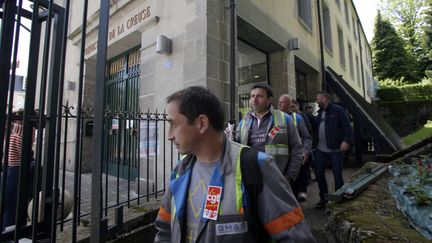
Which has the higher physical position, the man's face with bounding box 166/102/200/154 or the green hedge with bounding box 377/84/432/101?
the green hedge with bounding box 377/84/432/101

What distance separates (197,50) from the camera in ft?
14.9

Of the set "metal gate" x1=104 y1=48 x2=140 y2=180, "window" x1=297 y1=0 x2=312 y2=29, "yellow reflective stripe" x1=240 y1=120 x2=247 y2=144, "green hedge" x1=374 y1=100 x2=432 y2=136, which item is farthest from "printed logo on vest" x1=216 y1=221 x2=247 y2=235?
"green hedge" x1=374 y1=100 x2=432 y2=136

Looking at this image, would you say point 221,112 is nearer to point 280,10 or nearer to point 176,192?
point 176,192

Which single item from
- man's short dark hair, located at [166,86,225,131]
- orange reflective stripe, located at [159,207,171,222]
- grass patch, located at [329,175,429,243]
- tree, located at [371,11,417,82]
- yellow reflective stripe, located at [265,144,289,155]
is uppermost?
tree, located at [371,11,417,82]

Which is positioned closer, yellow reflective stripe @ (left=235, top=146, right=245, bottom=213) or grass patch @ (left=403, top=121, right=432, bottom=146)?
yellow reflective stripe @ (left=235, top=146, right=245, bottom=213)

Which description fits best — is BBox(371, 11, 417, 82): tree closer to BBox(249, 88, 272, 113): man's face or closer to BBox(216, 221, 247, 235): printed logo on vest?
BBox(249, 88, 272, 113): man's face

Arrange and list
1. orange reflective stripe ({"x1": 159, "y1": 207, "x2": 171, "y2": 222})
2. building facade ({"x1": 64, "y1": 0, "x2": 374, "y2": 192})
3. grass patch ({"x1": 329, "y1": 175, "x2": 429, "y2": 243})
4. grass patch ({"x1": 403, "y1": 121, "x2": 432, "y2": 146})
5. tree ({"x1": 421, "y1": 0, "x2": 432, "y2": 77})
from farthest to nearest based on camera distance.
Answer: tree ({"x1": 421, "y1": 0, "x2": 432, "y2": 77}) → grass patch ({"x1": 403, "y1": 121, "x2": 432, "y2": 146}) → building facade ({"x1": 64, "y1": 0, "x2": 374, "y2": 192}) → grass patch ({"x1": 329, "y1": 175, "x2": 429, "y2": 243}) → orange reflective stripe ({"x1": 159, "y1": 207, "x2": 171, "y2": 222})

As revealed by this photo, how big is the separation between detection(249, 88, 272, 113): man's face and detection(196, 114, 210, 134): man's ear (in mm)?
1732

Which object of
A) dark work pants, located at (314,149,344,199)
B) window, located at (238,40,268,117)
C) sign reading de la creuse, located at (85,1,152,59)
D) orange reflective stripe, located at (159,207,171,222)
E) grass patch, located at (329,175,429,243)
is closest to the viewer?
orange reflective stripe, located at (159,207,171,222)

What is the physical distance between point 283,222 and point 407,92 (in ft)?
92.8

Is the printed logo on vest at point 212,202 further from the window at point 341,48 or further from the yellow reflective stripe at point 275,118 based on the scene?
the window at point 341,48

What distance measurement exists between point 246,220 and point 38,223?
1.87m

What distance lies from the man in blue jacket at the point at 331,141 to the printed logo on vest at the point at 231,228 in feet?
11.0

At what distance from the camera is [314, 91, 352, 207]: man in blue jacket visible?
4183 mm
